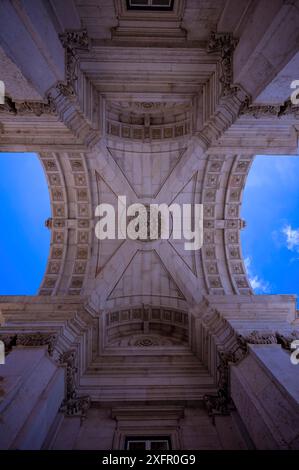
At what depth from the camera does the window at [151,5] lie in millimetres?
12242

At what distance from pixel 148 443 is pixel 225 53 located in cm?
1463

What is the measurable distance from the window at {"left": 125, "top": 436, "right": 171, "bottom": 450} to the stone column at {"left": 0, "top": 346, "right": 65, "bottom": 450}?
2968 mm

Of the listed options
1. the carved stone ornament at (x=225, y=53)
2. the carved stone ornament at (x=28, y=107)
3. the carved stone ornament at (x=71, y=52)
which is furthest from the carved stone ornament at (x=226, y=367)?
the carved stone ornament at (x=71, y=52)

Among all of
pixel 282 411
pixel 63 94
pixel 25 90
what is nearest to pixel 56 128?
pixel 63 94

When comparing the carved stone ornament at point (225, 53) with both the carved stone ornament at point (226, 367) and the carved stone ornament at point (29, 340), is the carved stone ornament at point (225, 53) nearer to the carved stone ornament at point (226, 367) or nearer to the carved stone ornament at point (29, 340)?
the carved stone ornament at point (226, 367)

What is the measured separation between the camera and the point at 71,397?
521 inches

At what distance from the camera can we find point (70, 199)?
64.3 ft

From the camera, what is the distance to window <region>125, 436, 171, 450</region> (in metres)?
12.1

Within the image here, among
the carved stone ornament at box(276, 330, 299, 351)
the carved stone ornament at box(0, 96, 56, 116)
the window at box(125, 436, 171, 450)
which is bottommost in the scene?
the window at box(125, 436, 171, 450)

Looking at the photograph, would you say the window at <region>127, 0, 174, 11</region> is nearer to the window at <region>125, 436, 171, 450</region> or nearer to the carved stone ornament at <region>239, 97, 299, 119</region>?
the carved stone ornament at <region>239, 97, 299, 119</region>

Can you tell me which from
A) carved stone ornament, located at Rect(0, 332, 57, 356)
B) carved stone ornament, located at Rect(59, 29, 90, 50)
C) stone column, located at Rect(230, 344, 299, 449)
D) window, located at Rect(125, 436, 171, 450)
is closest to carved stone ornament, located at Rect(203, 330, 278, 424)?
stone column, located at Rect(230, 344, 299, 449)

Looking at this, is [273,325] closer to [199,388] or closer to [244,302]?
[244,302]

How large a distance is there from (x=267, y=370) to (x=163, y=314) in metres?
10.4

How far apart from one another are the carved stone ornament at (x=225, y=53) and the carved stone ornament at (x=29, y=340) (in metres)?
11.1
